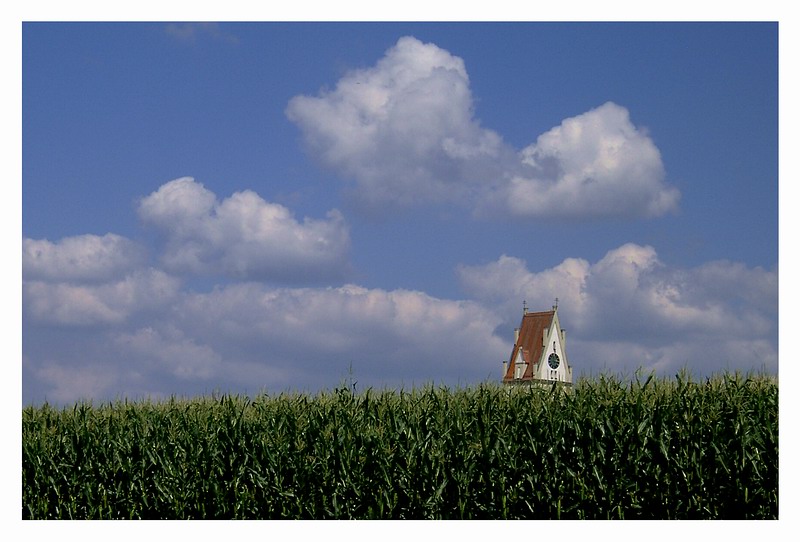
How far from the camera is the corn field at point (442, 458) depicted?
7.72m

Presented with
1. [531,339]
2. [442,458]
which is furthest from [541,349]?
[442,458]

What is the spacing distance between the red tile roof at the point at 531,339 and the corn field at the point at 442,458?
26.0 metres

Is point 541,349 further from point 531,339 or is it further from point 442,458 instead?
point 442,458

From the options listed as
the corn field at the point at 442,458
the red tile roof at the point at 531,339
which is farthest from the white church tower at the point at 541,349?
the corn field at the point at 442,458

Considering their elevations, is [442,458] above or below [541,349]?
below

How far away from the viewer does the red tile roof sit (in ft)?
118

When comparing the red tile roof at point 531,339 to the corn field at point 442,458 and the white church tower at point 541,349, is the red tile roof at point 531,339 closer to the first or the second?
the white church tower at point 541,349

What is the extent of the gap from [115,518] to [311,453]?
2655mm

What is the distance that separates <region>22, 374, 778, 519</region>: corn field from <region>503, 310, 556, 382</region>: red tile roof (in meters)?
26.0

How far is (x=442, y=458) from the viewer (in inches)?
322

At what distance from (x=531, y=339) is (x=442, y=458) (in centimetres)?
2895

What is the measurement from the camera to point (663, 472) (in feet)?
25.4
